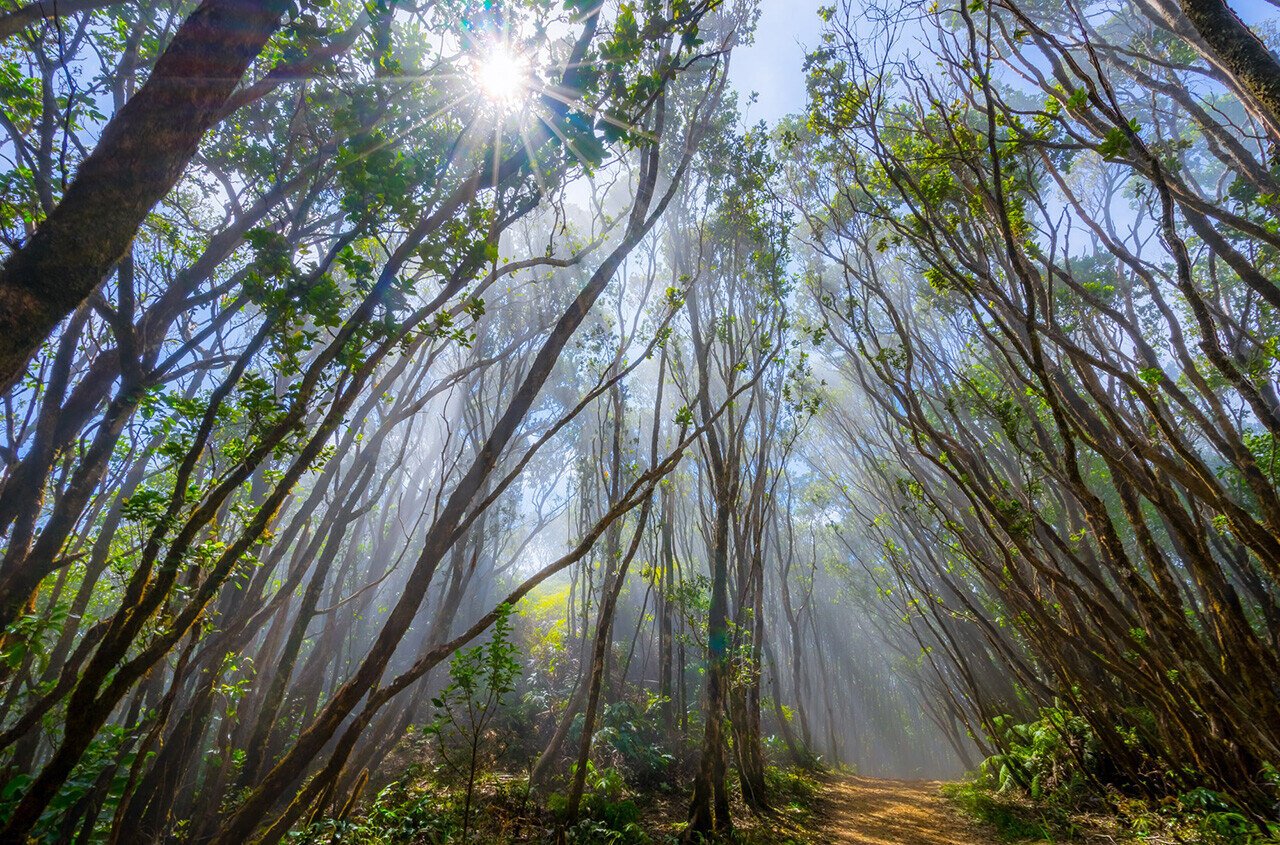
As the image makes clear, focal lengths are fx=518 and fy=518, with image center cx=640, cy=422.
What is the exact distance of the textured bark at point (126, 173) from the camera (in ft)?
4.89

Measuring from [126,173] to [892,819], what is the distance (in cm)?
831

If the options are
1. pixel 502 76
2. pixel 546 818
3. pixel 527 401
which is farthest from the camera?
pixel 546 818

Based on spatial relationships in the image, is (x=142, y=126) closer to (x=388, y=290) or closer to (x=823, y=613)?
(x=388, y=290)

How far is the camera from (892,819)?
6004mm

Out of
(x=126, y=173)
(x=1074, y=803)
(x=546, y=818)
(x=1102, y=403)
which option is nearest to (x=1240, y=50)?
(x=1102, y=403)

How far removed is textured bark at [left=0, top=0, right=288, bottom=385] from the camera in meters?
1.49

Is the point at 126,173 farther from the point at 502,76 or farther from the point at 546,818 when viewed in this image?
the point at 546,818

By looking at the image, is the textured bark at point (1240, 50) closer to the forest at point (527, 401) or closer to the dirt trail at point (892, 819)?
the forest at point (527, 401)

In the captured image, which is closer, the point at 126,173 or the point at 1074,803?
the point at 126,173

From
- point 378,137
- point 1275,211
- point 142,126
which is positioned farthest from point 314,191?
point 1275,211

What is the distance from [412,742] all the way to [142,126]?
429 inches

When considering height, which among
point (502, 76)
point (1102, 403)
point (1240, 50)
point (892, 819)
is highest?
point (502, 76)

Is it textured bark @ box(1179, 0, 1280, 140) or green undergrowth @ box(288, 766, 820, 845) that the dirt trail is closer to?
green undergrowth @ box(288, 766, 820, 845)

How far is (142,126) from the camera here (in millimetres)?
1733
